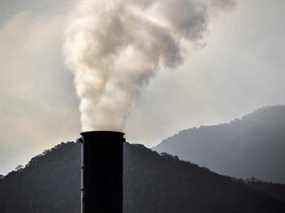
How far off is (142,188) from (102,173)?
4944 centimetres

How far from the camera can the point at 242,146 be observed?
521 feet

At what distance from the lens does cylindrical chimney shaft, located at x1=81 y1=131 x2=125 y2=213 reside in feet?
31.5

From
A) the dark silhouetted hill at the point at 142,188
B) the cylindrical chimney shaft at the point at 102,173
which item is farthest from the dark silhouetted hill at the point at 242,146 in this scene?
the cylindrical chimney shaft at the point at 102,173

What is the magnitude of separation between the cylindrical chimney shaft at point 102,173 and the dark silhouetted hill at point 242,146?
11733 centimetres

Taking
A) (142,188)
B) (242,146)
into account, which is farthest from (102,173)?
(242,146)

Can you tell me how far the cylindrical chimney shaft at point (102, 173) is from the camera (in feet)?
31.5

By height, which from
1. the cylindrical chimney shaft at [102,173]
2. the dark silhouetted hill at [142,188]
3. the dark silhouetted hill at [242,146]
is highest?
the dark silhouetted hill at [242,146]

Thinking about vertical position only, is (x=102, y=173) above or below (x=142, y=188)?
below

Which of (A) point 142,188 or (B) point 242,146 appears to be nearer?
(A) point 142,188

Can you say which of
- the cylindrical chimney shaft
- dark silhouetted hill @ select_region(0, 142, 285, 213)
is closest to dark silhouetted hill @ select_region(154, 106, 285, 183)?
dark silhouetted hill @ select_region(0, 142, 285, 213)

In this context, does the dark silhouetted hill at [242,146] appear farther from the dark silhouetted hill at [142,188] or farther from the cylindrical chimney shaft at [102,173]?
the cylindrical chimney shaft at [102,173]

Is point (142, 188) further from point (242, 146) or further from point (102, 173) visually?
point (242, 146)

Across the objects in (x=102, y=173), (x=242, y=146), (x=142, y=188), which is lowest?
(x=102, y=173)

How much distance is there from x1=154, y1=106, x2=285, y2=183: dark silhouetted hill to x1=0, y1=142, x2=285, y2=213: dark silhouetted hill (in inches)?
2496
